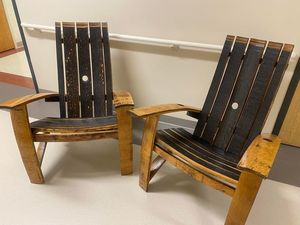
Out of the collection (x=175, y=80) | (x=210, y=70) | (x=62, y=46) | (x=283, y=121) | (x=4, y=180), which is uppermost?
(x=62, y=46)

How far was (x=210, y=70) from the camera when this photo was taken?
1790 mm

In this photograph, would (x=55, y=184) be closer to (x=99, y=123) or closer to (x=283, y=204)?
(x=99, y=123)

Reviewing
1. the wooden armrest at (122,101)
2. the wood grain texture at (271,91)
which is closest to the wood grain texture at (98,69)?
the wooden armrest at (122,101)

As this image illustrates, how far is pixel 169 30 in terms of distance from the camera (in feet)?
5.72

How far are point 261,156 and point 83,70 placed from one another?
1.40 m

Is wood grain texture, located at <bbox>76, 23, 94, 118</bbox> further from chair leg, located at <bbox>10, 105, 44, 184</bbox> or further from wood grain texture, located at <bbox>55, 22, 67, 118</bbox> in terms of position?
chair leg, located at <bbox>10, 105, 44, 184</bbox>

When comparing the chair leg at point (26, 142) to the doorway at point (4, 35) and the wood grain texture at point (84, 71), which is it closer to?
the wood grain texture at point (84, 71)

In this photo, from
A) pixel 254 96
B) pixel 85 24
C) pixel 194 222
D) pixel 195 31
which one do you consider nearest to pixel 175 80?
pixel 195 31

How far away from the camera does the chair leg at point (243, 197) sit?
95cm

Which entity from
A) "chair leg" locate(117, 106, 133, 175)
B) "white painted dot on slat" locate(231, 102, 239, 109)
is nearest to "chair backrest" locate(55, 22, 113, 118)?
"chair leg" locate(117, 106, 133, 175)

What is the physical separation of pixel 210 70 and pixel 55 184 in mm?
1446

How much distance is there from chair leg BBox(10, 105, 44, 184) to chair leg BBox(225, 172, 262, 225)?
47.7 inches

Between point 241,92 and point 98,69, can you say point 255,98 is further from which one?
point 98,69

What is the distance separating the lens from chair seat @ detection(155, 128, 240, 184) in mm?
1146
